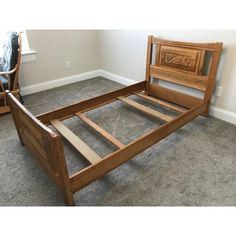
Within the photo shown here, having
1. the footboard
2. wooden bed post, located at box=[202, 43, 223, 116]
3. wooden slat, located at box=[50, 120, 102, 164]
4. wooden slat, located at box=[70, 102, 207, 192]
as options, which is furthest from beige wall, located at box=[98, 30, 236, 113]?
the footboard

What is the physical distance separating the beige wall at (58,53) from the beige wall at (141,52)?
21 cm

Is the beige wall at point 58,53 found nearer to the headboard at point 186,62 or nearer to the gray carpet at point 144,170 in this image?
the gray carpet at point 144,170

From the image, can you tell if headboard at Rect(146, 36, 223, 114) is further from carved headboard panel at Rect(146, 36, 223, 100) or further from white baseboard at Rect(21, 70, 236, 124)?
white baseboard at Rect(21, 70, 236, 124)

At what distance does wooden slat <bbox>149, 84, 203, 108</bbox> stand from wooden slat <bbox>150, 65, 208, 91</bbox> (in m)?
0.13

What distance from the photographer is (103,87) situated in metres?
3.16

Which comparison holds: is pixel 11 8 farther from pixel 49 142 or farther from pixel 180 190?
pixel 180 190

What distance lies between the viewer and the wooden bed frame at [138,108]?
1.24 metres

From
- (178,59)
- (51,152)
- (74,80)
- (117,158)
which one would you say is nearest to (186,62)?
(178,59)

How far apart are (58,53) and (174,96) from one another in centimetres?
185

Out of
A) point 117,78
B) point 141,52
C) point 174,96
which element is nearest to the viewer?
point 174,96

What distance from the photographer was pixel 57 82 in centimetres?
320

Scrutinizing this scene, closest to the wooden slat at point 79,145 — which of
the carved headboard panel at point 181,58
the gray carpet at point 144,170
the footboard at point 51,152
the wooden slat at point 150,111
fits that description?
the gray carpet at point 144,170

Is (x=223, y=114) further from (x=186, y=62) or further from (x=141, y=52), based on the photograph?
(x=141, y=52)
